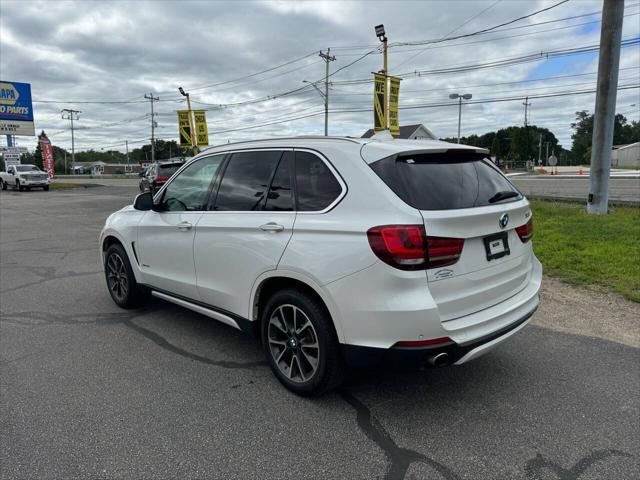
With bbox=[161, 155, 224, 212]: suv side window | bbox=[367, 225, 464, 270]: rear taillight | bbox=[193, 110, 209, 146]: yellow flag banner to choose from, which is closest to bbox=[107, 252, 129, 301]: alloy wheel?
bbox=[161, 155, 224, 212]: suv side window

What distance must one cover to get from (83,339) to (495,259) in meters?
3.83

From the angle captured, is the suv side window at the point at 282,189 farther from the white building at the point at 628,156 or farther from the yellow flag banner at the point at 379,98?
the white building at the point at 628,156

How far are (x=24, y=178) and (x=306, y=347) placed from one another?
36.1m

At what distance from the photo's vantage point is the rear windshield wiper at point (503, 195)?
3235 mm

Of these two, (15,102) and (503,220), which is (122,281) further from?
(15,102)

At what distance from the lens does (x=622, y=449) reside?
107 inches

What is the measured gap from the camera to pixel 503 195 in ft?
11.1

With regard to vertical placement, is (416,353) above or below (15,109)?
below

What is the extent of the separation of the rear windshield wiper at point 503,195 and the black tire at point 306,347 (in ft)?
4.60

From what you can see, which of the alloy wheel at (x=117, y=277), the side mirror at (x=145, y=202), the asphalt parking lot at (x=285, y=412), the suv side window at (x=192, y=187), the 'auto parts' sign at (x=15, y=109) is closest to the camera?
the asphalt parking lot at (x=285, y=412)

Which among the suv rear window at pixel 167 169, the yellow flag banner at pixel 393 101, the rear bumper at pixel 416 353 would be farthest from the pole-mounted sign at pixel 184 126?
the rear bumper at pixel 416 353

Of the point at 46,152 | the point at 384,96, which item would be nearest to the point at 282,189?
the point at 384,96

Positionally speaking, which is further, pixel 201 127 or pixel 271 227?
pixel 201 127

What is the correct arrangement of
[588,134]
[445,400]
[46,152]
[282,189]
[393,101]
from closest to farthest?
[445,400], [282,189], [393,101], [46,152], [588,134]
